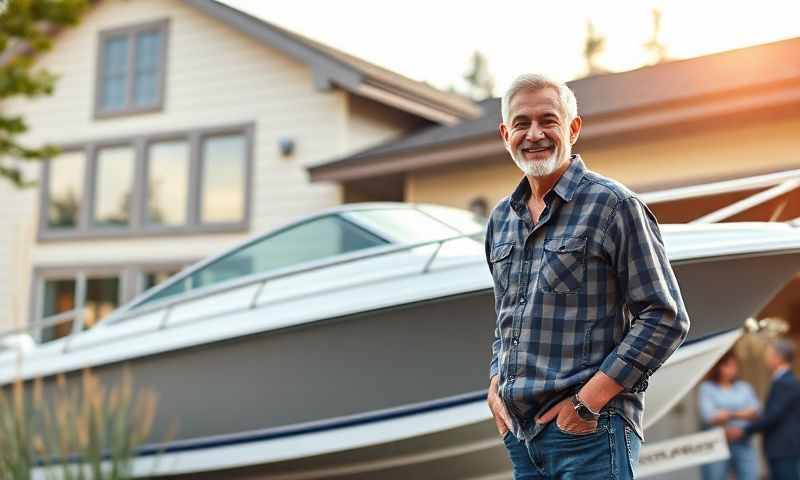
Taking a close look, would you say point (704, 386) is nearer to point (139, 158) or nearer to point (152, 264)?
point (152, 264)

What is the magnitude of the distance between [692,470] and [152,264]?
7318 mm

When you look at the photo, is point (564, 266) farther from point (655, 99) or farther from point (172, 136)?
point (172, 136)

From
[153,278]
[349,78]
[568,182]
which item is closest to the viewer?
[568,182]

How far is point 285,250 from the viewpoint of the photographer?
15.6ft

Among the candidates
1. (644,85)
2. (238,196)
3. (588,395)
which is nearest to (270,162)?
(238,196)

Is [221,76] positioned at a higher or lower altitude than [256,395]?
higher

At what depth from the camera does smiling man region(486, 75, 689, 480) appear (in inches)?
73.5

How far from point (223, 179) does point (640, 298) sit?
9.10 m

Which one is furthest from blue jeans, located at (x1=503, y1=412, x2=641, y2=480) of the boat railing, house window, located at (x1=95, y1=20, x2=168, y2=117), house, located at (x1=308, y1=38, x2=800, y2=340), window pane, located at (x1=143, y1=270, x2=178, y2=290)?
house window, located at (x1=95, y1=20, x2=168, y2=117)

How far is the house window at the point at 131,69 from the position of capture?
1137cm

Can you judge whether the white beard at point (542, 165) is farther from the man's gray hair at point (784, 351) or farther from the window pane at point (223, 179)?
the window pane at point (223, 179)

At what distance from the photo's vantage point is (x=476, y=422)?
3855 mm

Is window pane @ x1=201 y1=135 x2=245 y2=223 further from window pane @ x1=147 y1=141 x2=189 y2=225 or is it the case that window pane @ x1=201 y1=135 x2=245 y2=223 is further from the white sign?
the white sign

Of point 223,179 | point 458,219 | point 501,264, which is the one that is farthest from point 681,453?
point 223,179
